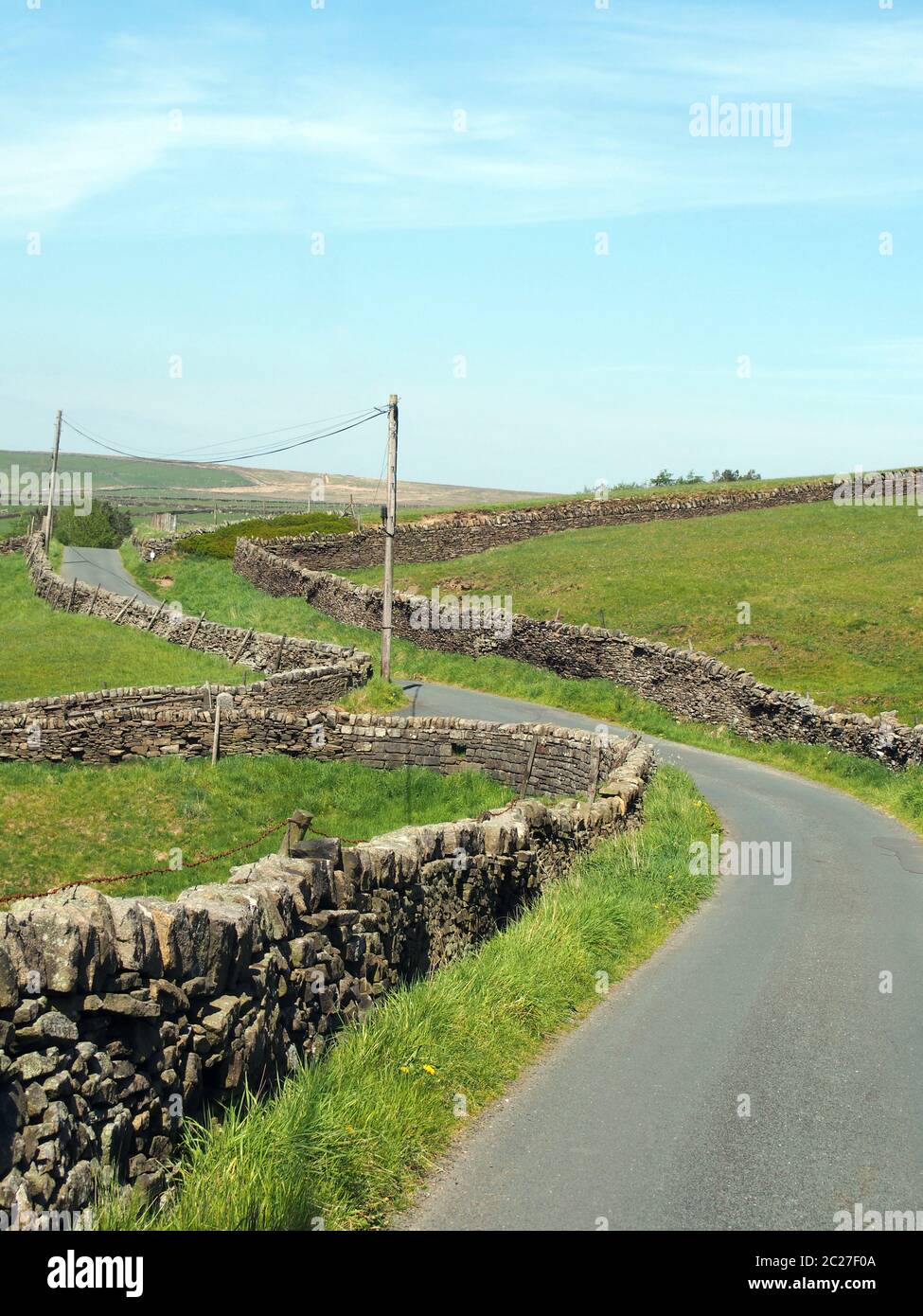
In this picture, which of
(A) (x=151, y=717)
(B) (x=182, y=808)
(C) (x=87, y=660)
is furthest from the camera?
(C) (x=87, y=660)

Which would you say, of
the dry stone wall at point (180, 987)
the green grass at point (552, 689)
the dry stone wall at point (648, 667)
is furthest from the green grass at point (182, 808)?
the dry stone wall at point (648, 667)

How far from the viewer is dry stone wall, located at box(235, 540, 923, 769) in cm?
2748

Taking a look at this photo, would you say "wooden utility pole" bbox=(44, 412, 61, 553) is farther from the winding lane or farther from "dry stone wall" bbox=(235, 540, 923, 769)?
the winding lane

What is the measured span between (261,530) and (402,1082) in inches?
2211

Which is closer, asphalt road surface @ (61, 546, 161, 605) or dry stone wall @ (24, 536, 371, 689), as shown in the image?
dry stone wall @ (24, 536, 371, 689)

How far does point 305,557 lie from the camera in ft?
180

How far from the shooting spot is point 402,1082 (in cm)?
744

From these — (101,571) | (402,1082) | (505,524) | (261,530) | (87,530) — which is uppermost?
(505,524)

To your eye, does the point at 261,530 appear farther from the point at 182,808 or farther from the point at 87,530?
the point at 182,808

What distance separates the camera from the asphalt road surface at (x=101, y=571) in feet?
161

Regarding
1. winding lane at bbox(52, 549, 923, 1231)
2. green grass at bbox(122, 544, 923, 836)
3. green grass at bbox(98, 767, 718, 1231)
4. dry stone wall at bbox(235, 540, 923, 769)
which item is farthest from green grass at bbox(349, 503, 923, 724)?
green grass at bbox(98, 767, 718, 1231)

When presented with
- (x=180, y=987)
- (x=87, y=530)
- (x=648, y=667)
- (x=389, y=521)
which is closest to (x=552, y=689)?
(x=648, y=667)

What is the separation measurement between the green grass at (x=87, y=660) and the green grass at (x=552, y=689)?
5.74 metres

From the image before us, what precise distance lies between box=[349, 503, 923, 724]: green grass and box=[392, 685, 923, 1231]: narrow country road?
724 inches
